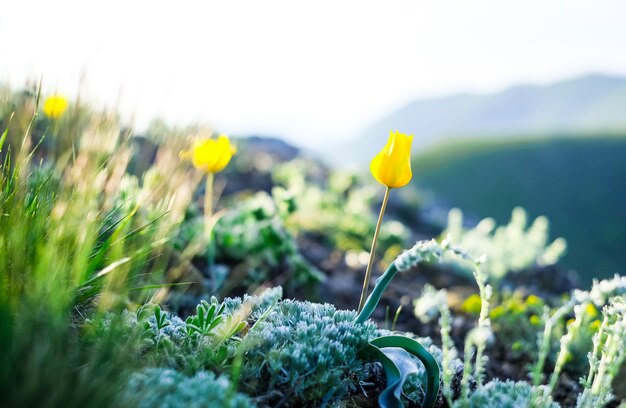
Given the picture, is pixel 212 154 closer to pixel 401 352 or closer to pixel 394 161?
pixel 394 161

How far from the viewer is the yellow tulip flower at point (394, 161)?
2225 millimetres

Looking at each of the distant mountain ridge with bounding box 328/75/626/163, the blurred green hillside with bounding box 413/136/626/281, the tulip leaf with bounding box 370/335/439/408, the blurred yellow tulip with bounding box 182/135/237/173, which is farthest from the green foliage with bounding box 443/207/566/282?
the distant mountain ridge with bounding box 328/75/626/163

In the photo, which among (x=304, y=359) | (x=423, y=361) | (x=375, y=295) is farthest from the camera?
(x=375, y=295)

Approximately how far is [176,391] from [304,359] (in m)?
0.47

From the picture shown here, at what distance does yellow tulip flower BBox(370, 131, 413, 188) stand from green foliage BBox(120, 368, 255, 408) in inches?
40.9

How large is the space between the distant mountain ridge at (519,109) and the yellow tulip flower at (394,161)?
3432cm

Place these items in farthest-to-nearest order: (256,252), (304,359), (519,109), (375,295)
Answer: (519,109) < (256,252) < (375,295) < (304,359)

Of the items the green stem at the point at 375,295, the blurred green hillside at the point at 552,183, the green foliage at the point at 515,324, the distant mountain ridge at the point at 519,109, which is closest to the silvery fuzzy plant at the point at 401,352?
the green stem at the point at 375,295

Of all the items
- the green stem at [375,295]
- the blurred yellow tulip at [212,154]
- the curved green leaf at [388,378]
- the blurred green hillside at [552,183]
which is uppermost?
the blurred yellow tulip at [212,154]

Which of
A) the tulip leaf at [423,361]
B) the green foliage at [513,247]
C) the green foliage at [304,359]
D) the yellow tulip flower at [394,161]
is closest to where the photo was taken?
the green foliage at [304,359]

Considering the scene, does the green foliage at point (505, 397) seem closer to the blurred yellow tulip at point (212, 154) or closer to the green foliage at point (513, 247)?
the blurred yellow tulip at point (212, 154)

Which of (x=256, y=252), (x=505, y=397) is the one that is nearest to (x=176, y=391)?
(x=505, y=397)

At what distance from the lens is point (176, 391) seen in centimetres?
156

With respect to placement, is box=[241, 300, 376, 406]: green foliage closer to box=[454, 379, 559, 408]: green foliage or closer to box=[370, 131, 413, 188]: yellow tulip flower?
box=[454, 379, 559, 408]: green foliage
